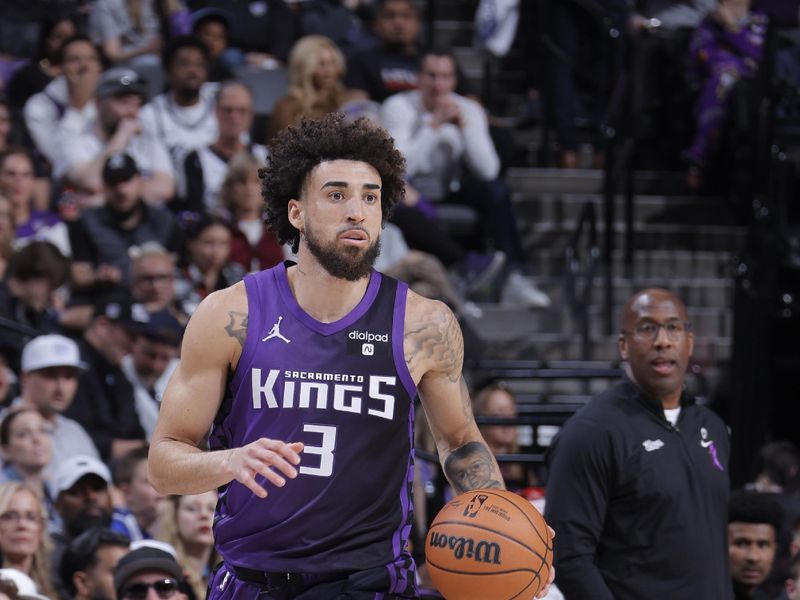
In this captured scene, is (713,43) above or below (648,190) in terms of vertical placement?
above

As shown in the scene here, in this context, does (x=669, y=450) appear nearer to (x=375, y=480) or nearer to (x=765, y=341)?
(x=375, y=480)

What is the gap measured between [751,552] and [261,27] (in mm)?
7349

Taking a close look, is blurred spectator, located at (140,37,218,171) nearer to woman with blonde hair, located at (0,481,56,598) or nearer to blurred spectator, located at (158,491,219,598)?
blurred spectator, located at (158,491,219,598)

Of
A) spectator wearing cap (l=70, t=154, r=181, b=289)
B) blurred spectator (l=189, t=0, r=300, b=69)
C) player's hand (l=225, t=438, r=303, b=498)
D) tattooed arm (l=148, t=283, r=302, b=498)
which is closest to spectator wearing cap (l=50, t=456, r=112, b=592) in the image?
spectator wearing cap (l=70, t=154, r=181, b=289)

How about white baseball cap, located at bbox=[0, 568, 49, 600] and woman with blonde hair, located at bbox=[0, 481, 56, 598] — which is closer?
white baseball cap, located at bbox=[0, 568, 49, 600]

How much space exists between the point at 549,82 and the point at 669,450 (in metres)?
7.38

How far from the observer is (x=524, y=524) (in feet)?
15.1

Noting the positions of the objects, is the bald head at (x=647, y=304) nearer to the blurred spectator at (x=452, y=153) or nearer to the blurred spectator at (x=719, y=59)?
the blurred spectator at (x=452, y=153)

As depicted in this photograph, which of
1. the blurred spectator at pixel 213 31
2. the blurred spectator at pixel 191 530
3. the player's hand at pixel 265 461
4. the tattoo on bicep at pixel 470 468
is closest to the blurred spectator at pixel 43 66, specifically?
the blurred spectator at pixel 213 31

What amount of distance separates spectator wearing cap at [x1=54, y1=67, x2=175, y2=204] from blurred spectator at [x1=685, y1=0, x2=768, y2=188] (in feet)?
13.8

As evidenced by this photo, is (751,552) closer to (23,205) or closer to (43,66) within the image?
(23,205)

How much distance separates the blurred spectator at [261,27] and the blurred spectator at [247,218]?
2725mm

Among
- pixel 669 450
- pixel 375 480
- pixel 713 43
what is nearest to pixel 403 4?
pixel 713 43

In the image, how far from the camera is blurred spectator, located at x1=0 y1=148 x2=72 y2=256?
966 centimetres
